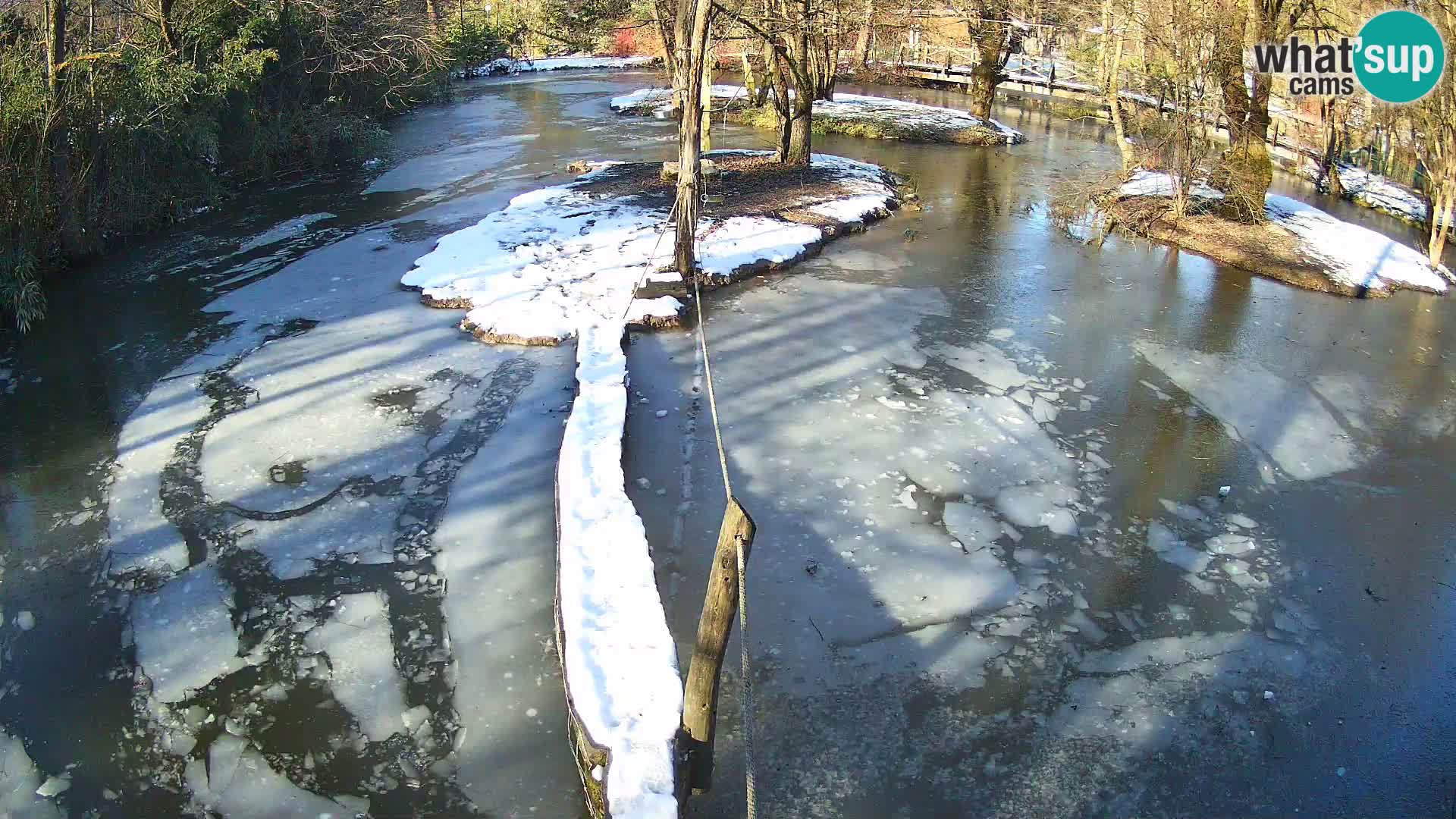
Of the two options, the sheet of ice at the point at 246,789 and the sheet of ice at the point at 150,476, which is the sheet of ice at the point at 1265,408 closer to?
the sheet of ice at the point at 246,789

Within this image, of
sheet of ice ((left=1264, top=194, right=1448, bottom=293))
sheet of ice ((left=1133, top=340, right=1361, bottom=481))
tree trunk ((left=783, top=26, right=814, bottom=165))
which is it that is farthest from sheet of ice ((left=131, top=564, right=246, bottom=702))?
sheet of ice ((left=1264, top=194, right=1448, bottom=293))

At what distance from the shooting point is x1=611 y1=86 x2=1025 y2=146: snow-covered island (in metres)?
21.7

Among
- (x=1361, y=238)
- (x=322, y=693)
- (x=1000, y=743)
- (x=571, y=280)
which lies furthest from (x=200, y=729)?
(x=1361, y=238)

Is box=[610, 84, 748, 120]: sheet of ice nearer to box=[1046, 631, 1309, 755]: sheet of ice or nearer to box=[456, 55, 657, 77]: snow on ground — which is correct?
box=[456, 55, 657, 77]: snow on ground

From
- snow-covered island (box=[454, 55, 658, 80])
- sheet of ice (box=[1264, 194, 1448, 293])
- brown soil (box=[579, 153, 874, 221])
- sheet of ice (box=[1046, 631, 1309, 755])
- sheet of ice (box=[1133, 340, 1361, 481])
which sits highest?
snow-covered island (box=[454, 55, 658, 80])

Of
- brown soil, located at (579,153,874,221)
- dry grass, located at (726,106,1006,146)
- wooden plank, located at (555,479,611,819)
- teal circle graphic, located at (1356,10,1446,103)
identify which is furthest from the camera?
dry grass, located at (726,106,1006,146)

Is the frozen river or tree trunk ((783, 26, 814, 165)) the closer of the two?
the frozen river

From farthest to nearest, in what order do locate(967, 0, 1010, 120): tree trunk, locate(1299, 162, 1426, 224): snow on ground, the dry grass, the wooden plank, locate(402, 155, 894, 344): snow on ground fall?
locate(967, 0, 1010, 120): tree trunk
the dry grass
locate(1299, 162, 1426, 224): snow on ground
locate(402, 155, 894, 344): snow on ground
the wooden plank

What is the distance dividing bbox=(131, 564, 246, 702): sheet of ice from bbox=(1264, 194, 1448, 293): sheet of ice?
12.0 meters

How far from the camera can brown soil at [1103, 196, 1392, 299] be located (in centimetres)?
1191

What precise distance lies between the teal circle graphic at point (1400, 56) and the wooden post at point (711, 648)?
12.3m

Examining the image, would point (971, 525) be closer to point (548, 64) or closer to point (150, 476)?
point (150, 476)

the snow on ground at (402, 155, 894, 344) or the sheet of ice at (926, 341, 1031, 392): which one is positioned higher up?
the snow on ground at (402, 155, 894, 344)

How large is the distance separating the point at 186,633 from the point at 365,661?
1.08 metres
